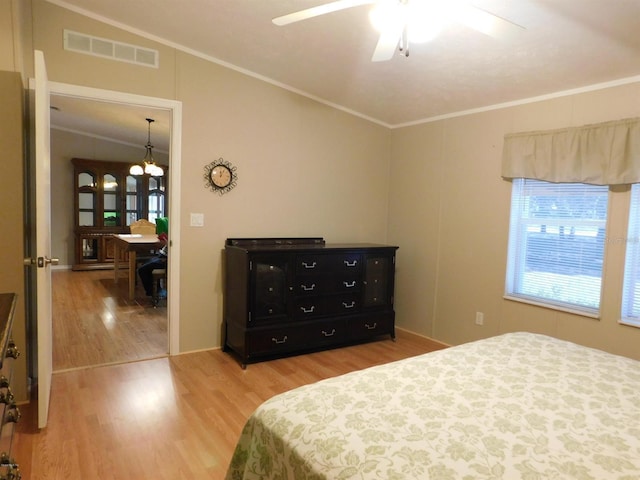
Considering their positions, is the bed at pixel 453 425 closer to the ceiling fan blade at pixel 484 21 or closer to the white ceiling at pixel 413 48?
the ceiling fan blade at pixel 484 21

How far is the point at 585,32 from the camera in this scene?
2.32m

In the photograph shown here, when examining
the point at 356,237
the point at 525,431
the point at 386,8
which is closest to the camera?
the point at 525,431

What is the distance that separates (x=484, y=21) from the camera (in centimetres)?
171

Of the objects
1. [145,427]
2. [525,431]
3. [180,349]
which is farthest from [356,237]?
[525,431]

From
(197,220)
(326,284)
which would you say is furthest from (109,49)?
(326,284)

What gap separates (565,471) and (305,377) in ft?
7.55

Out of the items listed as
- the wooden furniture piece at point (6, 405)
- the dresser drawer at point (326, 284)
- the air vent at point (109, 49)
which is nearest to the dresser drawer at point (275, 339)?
the dresser drawer at point (326, 284)

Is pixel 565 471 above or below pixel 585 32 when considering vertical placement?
below

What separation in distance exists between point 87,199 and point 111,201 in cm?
41

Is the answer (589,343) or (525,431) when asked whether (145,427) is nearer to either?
(525,431)

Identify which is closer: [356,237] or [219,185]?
[219,185]

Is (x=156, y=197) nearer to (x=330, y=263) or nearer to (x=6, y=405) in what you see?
(x=330, y=263)

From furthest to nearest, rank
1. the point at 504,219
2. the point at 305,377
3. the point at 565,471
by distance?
the point at 504,219 < the point at 305,377 < the point at 565,471

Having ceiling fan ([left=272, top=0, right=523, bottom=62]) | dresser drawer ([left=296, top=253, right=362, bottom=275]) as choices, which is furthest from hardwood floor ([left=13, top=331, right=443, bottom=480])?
ceiling fan ([left=272, top=0, right=523, bottom=62])
